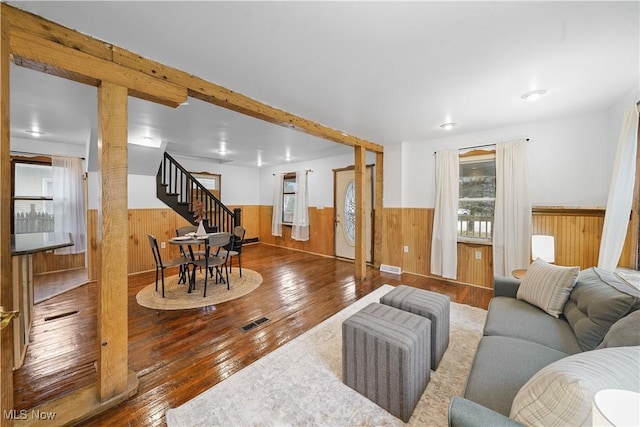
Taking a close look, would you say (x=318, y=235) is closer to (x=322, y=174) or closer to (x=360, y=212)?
(x=322, y=174)

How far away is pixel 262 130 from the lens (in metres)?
3.71

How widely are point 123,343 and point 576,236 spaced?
471 centimetres

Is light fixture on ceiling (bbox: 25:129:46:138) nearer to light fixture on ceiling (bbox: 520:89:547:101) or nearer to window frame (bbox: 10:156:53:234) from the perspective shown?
window frame (bbox: 10:156:53:234)

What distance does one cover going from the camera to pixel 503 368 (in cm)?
127

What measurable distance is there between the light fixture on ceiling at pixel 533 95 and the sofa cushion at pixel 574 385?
7.89ft

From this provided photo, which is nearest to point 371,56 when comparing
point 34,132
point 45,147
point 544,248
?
point 544,248

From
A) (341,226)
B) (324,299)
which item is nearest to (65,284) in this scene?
(324,299)

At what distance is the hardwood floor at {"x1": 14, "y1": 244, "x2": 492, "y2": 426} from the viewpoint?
166 cm

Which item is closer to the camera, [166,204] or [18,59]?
[18,59]

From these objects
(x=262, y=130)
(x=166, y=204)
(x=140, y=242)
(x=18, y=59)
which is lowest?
(x=140, y=242)

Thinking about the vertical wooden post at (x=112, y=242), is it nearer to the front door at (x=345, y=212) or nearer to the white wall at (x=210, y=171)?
the white wall at (x=210, y=171)

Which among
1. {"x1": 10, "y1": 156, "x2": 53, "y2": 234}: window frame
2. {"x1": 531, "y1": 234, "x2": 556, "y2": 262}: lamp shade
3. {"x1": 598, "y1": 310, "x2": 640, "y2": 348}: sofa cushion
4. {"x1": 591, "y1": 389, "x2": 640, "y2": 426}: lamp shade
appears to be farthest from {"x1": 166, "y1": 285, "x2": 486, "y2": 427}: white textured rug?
{"x1": 10, "y1": 156, "x2": 53, "y2": 234}: window frame

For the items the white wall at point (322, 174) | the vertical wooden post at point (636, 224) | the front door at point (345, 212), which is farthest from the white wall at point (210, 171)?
the vertical wooden post at point (636, 224)

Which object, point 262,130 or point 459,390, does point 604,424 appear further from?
point 262,130
